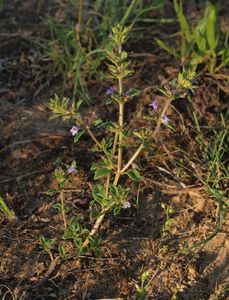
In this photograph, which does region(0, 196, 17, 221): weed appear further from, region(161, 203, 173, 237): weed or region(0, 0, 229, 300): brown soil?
region(161, 203, 173, 237): weed

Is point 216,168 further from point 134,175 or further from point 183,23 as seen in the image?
point 183,23

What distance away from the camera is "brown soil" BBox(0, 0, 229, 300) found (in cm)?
212

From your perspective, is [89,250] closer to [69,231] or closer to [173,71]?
[69,231]

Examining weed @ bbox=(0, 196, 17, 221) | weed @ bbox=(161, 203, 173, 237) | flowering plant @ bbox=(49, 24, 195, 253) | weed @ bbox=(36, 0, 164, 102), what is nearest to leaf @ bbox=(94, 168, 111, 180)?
flowering plant @ bbox=(49, 24, 195, 253)

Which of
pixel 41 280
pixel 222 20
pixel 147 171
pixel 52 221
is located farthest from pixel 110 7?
pixel 41 280

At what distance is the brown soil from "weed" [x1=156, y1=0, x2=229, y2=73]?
0.10 meters

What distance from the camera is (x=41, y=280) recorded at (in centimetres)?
212

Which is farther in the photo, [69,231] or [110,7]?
[110,7]

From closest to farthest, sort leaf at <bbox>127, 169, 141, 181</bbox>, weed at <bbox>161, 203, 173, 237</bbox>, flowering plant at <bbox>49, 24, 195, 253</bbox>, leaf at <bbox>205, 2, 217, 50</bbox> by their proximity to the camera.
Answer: flowering plant at <bbox>49, 24, 195, 253</bbox>
leaf at <bbox>127, 169, 141, 181</bbox>
weed at <bbox>161, 203, 173, 237</bbox>
leaf at <bbox>205, 2, 217, 50</bbox>

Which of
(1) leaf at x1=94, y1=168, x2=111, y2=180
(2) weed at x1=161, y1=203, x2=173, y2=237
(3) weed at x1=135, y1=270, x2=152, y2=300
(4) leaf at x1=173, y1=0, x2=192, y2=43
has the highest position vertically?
(4) leaf at x1=173, y1=0, x2=192, y2=43

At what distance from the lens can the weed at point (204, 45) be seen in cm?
278

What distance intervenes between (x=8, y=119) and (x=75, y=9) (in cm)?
92

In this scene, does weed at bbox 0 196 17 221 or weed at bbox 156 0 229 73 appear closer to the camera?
weed at bbox 0 196 17 221

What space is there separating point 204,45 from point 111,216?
1.03 meters
